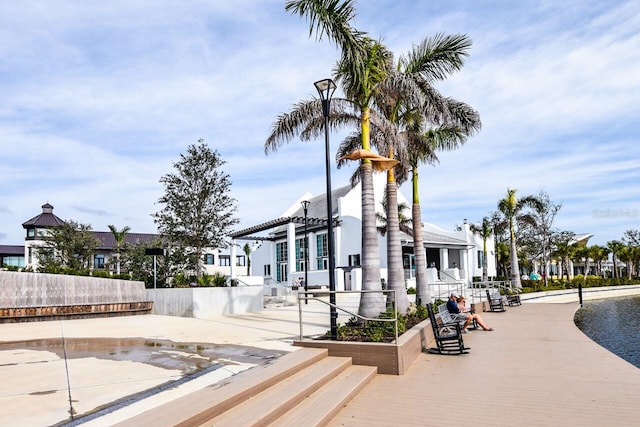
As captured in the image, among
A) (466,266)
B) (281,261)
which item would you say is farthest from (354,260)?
(281,261)

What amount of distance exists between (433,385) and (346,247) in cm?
3132

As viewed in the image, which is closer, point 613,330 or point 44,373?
point 44,373

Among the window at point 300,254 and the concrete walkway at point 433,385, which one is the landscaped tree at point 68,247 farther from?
the concrete walkway at point 433,385

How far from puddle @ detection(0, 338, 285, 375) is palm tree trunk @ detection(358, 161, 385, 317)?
3.44 m

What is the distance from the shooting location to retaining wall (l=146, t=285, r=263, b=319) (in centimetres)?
1670

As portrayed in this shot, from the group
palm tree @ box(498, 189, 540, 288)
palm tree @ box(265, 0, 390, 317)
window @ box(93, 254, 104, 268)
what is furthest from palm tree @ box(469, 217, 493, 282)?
window @ box(93, 254, 104, 268)

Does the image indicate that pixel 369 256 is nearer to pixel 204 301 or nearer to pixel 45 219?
pixel 204 301

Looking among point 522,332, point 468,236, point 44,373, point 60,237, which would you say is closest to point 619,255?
point 468,236

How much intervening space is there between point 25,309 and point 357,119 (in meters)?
12.2

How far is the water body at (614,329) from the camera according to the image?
41.2 ft

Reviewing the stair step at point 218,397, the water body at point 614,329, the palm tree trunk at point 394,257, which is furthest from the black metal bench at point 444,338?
the water body at point 614,329

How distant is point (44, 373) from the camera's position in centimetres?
695

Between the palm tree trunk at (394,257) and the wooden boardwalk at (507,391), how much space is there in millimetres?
3335

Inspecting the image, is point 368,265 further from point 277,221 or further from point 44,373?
point 277,221
